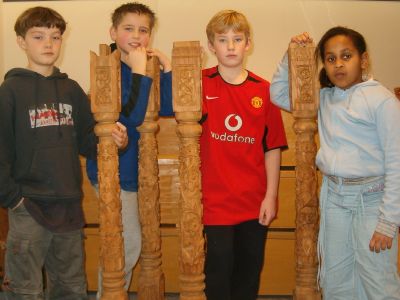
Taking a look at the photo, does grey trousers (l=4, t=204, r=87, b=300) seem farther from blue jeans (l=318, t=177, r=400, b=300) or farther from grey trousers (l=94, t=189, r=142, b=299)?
blue jeans (l=318, t=177, r=400, b=300)

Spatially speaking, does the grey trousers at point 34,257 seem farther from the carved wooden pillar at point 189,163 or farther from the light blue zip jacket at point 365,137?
the light blue zip jacket at point 365,137

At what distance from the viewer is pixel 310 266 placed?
1.76 m

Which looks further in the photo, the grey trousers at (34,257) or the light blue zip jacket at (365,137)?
the grey trousers at (34,257)

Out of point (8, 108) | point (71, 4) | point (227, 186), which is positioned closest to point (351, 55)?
point (227, 186)

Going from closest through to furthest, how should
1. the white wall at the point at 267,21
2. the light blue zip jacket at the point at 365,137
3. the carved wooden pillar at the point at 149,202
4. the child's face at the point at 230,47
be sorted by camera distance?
the light blue zip jacket at the point at 365,137, the child's face at the point at 230,47, the carved wooden pillar at the point at 149,202, the white wall at the point at 267,21

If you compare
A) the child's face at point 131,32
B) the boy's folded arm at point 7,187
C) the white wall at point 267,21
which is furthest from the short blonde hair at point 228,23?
the white wall at point 267,21

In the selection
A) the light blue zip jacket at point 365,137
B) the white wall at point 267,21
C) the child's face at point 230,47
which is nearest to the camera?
the light blue zip jacket at point 365,137

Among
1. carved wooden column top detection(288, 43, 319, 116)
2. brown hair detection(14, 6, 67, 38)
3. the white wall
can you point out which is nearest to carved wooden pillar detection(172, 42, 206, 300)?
carved wooden column top detection(288, 43, 319, 116)

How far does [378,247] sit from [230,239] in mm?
533

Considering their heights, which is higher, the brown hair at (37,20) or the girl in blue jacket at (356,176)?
the brown hair at (37,20)

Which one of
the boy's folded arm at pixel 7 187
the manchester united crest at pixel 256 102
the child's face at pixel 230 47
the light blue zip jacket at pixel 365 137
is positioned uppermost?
the child's face at pixel 230 47

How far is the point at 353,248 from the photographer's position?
67.0 inches

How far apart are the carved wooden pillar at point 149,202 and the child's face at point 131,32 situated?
5.9 inches

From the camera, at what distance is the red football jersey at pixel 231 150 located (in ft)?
5.97
